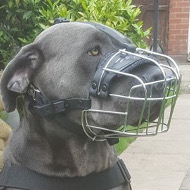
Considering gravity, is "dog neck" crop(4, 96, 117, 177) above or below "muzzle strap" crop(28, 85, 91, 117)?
below

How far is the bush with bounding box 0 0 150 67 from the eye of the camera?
5.38 meters

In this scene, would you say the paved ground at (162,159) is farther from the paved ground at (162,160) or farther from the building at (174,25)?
the building at (174,25)

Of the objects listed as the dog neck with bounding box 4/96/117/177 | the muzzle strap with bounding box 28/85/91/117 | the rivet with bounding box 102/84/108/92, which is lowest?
the dog neck with bounding box 4/96/117/177

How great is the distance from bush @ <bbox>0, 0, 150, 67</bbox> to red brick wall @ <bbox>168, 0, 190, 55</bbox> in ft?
24.4

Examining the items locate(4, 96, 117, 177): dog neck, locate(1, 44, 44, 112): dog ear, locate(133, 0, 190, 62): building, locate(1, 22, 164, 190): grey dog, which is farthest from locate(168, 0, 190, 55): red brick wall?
locate(1, 44, 44, 112): dog ear

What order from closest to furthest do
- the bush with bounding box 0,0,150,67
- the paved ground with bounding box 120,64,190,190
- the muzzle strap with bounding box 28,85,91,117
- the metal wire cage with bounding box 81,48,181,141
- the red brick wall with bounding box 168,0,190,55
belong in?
the metal wire cage with bounding box 81,48,181,141, the muzzle strap with bounding box 28,85,91,117, the bush with bounding box 0,0,150,67, the paved ground with bounding box 120,64,190,190, the red brick wall with bounding box 168,0,190,55

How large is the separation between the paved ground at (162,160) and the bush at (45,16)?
1.30 m

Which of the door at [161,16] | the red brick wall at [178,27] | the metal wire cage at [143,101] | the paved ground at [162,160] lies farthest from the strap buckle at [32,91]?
the door at [161,16]

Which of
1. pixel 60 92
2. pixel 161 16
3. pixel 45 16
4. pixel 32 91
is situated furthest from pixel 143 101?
pixel 161 16

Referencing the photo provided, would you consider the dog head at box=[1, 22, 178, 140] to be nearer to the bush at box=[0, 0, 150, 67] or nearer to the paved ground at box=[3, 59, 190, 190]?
the bush at box=[0, 0, 150, 67]

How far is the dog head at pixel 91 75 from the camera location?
292cm

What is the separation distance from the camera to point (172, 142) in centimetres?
727

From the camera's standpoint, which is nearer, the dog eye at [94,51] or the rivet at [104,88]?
the rivet at [104,88]

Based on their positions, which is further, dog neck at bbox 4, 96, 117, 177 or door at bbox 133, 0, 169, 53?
door at bbox 133, 0, 169, 53
